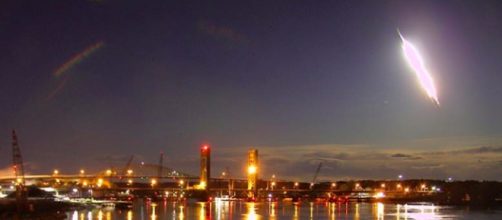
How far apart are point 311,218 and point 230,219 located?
13.3 m

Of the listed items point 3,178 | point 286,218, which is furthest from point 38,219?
point 3,178

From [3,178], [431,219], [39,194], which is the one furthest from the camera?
[3,178]

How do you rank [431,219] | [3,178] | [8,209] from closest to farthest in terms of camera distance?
[8,209] → [431,219] → [3,178]

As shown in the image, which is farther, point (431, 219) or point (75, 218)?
point (431, 219)

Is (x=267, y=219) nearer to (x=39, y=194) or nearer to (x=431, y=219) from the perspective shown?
(x=431, y=219)

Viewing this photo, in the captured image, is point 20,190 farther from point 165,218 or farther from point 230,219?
point 230,219

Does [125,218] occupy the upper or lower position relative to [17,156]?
lower

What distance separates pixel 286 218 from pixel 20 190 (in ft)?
129

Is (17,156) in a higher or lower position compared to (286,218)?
higher

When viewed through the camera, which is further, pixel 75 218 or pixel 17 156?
pixel 17 156

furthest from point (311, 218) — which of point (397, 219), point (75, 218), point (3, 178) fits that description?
point (3, 178)

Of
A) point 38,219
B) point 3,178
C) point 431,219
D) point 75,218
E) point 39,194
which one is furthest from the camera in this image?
point 3,178

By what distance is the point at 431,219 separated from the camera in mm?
97250

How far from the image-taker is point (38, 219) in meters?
74.8
